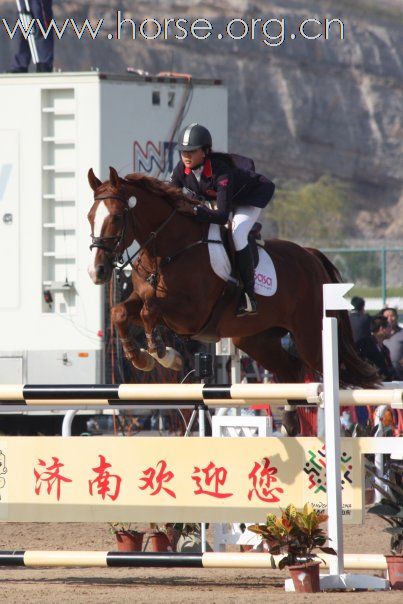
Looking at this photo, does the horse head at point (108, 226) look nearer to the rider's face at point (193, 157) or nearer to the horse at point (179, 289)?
the horse at point (179, 289)

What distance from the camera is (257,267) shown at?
773 cm

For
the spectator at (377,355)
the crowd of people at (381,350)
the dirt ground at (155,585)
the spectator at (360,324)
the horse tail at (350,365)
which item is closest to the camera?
the dirt ground at (155,585)

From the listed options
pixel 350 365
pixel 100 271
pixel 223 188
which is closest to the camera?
pixel 100 271

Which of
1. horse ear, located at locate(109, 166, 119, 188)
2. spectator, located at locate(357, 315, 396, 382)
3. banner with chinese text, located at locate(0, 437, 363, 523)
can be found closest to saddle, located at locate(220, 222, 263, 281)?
horse ear, located at locate(109, 166, 119, 188)

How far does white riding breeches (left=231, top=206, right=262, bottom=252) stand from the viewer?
7504 mm

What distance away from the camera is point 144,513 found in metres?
5.82

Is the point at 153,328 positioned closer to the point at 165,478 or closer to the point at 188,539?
the point at 188,539

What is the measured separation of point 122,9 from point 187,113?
128 ft

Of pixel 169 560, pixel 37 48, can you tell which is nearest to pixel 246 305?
pixel 169 560

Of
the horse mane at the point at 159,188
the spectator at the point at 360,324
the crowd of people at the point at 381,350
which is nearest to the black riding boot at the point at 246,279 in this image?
the horse mane at the point at 159,188

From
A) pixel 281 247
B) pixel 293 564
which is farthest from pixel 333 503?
pixel 281 247

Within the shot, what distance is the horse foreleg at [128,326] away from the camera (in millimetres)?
7027

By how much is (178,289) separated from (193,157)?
797 mm

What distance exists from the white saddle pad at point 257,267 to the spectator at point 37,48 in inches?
234
